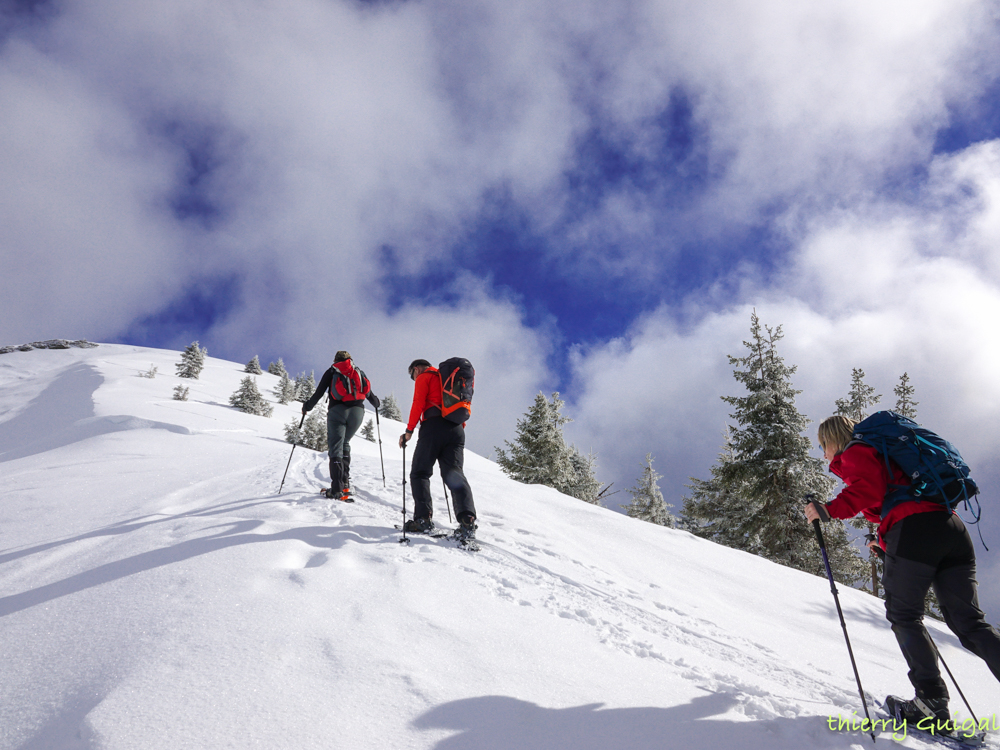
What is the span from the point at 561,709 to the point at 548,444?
2255 cm

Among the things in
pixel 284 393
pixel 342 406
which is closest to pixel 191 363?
pixel 284 393

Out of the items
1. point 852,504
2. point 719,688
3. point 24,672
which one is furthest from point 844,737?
point 24,672

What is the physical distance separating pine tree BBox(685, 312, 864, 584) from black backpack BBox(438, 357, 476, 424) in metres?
14.7

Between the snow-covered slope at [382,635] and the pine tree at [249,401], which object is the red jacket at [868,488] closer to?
the snow-covered slope at [382,635]

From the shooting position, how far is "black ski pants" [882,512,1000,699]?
2688 mm

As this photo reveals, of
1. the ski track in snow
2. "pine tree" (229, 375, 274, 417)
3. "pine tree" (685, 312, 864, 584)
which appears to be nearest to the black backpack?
the ski track in snow

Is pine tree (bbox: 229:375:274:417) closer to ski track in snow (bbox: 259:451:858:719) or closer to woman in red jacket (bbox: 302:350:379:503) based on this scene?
woman in red jacket (bbox: 302:350:379:503)

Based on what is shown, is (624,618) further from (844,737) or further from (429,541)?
(429,541)

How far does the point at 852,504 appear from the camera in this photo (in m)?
2.95

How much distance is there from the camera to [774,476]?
53.2 feet

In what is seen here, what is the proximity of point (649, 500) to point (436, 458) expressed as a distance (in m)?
29.0

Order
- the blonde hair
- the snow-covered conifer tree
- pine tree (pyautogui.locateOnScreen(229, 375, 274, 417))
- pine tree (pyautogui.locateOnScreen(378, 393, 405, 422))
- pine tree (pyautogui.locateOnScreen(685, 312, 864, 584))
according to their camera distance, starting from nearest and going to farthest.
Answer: the blonde hair
pine tree (pyautogui.locateOnScreen(685, 312, 864, 584))
the snow-covered conifer tree
pine tree (pyautogui.locateOnScreen(229, 375, 274, 417))
pine tree (pyautogui.locateOnScreen(378, 393, 405, 422))

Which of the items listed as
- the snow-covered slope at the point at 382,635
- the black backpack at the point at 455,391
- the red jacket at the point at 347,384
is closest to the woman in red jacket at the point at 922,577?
the snow-covered slope at the point at 382,635

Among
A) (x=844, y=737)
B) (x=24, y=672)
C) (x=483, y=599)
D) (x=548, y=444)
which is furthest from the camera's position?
(x=548, y=444)
